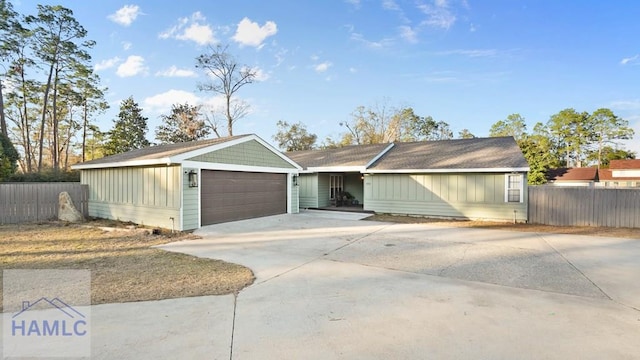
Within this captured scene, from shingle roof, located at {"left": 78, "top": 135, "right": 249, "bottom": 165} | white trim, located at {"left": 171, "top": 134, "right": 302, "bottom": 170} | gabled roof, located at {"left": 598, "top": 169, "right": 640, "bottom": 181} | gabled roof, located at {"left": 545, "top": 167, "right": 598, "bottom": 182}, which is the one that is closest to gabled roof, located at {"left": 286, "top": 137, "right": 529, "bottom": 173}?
white trim, located at {"left": 171, "top": 134, "right": 302, "bottom": 170}

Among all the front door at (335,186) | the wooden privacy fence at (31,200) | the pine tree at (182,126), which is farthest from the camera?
the pine tree at (182,126)

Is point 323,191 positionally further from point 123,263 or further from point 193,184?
point 123,263

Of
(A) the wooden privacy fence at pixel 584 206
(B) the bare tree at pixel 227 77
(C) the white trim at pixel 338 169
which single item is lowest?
(A) the wooden privacy fence at pixel 584 206

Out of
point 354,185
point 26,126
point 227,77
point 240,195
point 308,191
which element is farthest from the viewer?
point 227,77

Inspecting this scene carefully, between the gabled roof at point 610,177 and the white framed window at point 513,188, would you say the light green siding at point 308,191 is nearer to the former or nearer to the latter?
the white framed window at point 513,188

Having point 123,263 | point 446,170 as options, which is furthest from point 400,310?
point 446,170

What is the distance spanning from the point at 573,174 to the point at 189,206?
4247 cm

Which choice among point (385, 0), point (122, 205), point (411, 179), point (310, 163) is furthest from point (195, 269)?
point (385, 0)

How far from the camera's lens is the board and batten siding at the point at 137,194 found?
31.2 ft

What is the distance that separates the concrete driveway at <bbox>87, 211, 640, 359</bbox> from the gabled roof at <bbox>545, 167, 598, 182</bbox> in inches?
1335

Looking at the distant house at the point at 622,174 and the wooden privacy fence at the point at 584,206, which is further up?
the distant house at the point at 622,174

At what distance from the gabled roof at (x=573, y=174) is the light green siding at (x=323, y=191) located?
29998mm

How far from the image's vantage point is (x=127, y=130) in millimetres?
31000

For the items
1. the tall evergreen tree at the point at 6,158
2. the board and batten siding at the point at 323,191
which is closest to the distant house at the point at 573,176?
the board and batten siding at the point at 323,191
